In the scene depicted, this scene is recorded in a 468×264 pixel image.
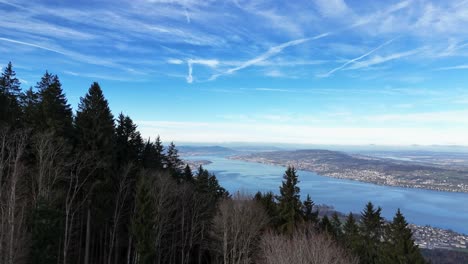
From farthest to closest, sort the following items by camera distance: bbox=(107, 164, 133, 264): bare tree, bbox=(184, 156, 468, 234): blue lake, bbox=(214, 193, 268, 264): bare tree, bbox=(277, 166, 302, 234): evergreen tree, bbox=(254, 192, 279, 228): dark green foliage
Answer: bbox=(184, 156, 468, 234): blue lake → bbox=(254, 192, 279, 228): dark green foliage → bbox=(277, 166, 302, 234): evergreen tree → bbox=(214, 193, 268, 264): bare tree → bbox=(107, 164, 133, 264): bare tree

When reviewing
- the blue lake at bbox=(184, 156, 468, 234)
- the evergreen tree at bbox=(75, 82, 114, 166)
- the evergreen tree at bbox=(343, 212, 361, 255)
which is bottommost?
A: the blue lake at bbox=(184, 156, 468, 234)

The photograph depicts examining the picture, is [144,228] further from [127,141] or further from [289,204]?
[127,141]

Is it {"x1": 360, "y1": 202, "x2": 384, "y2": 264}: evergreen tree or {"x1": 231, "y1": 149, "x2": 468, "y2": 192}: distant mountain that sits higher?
{"x1": 360, "y1": 202, "x2": 384, "y2": 264}: evergreen tree

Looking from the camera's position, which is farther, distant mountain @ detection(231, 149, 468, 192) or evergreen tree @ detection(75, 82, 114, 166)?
distant mountain @ detection(231, 149, 468, 192)

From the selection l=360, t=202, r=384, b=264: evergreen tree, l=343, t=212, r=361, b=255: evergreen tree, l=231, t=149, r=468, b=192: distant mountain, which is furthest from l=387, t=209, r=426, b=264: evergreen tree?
l=231, t=149, r=468, b=192: distant mountain

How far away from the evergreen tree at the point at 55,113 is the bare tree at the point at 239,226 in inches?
470

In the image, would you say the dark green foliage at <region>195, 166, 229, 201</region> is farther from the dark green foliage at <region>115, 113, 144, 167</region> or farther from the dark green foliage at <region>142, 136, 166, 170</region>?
the dark green foliage at <region>115, 113, 144, 167</region>

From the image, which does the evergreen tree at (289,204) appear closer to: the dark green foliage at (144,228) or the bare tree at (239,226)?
the bare tree at (239,226)

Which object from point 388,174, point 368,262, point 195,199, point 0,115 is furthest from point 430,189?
point 0,115

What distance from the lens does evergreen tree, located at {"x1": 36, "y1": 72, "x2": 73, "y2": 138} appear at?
21.2 m

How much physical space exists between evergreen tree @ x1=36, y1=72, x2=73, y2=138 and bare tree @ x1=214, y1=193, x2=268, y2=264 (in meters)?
11.9

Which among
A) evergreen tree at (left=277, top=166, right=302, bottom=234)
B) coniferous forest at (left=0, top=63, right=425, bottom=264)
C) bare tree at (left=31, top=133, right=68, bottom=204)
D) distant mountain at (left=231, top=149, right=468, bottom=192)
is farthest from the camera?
distant mountain at (left=231, top=149, right=468, bottom=192)

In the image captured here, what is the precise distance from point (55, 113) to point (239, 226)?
602 inches

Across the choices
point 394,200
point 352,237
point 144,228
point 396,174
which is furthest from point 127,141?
point 396,174
